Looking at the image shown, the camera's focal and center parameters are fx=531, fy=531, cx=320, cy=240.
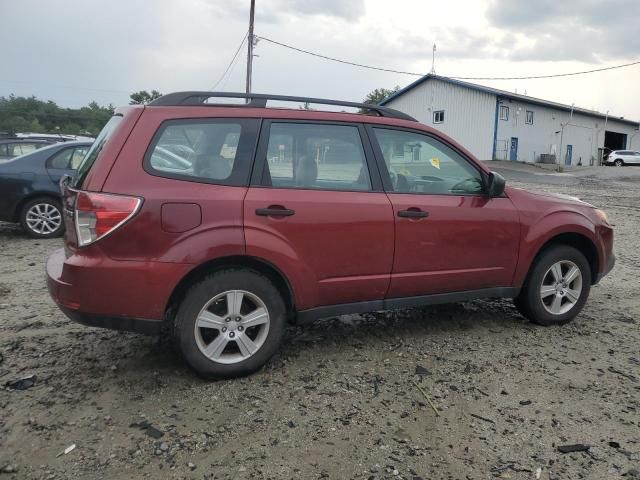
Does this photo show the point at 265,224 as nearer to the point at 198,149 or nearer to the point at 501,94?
the point at 198,149

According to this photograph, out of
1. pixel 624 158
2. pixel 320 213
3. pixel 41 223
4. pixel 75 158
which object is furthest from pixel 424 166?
pixel 624 158

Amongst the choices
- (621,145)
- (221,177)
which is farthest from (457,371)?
(621,145)

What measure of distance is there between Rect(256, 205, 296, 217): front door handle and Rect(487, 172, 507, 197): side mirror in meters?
1.64

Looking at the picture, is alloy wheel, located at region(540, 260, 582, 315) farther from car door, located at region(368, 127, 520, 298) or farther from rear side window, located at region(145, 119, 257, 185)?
rear side window, located at region(145, 119, 257, 185)

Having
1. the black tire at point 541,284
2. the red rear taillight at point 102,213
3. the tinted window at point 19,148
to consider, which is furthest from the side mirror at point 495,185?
the tinted window at point 19,148

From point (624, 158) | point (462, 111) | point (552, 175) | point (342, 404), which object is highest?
point (462, 111)

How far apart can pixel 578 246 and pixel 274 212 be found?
292 cm

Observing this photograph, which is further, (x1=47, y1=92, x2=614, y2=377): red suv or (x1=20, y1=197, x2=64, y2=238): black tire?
(x1=20, y1=197, x2=64, y2=238): black tire

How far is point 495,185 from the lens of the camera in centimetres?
407

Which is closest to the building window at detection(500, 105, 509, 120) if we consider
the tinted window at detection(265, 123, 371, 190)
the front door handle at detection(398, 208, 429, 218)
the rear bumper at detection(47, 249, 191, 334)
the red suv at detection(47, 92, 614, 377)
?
the red suv at detection(47, 92, 614, 377)

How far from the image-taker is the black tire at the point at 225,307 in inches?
128

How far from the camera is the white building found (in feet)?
121

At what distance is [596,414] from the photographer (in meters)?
3.13

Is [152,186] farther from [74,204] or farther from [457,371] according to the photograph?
[457,371]
